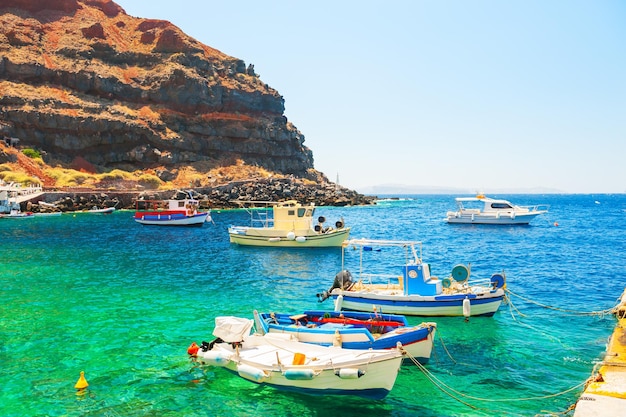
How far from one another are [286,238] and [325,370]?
3019 centimetres

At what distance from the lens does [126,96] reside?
336ft

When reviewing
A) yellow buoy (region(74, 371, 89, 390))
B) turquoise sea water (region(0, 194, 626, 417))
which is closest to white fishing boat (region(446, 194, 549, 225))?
turquoise sea water (region(0, 194, 626, 417))

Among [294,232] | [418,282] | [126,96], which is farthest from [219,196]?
[418,282]

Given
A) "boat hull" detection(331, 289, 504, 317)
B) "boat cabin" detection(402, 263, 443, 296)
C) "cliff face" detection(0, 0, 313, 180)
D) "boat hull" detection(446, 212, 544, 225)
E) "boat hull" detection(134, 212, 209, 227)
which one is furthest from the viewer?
"cliff face" detection(0, 0, 313, 180)

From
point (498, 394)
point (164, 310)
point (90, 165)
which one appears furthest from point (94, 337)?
point (90, 165)

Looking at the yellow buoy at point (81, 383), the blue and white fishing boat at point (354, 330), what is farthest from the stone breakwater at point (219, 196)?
the yellow buoy at point (81, 383)

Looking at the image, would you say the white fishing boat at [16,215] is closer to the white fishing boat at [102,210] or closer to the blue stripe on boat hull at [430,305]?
the white fishing boat at [102,210]

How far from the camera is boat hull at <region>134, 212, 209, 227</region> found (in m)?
58.5

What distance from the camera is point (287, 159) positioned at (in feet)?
400

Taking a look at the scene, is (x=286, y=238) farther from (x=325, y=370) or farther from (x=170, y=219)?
(x=325, y=370)

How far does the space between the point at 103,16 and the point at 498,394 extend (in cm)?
14423

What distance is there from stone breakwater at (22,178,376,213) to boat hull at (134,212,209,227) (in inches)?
492

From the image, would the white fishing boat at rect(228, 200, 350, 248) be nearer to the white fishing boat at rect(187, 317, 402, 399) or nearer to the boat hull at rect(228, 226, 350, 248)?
the boat hull at rect(228, 226, 350, 248)

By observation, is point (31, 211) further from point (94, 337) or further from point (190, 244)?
point (94, 337)
